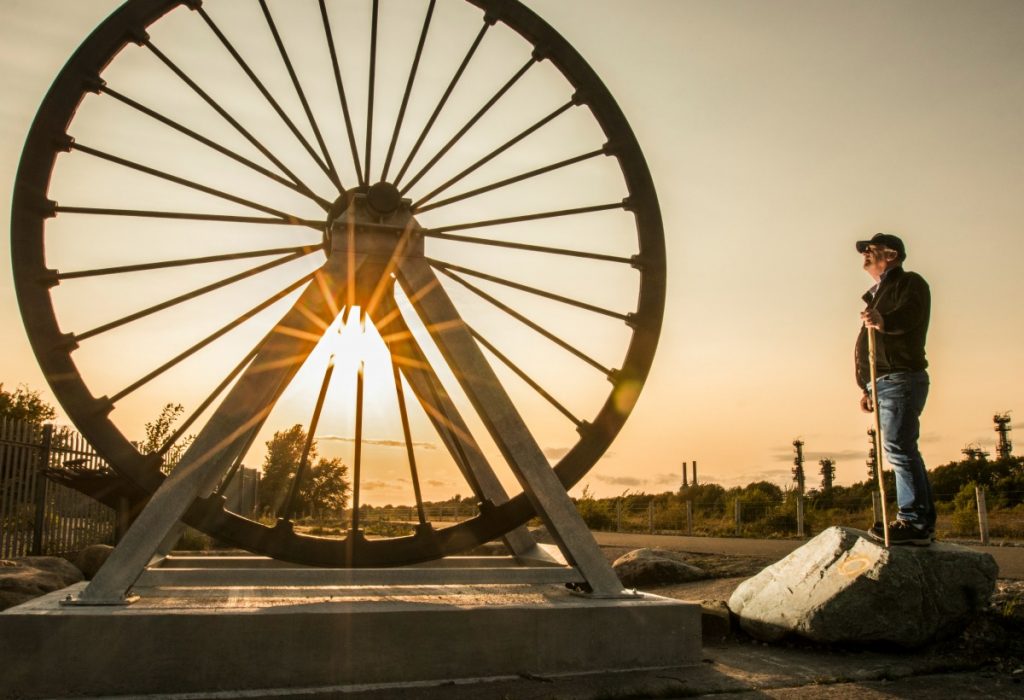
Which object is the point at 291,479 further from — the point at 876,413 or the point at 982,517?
the point at 876,413

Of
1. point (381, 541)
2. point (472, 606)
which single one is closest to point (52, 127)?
point (381, 541)

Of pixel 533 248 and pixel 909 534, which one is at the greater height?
pixel 533 248

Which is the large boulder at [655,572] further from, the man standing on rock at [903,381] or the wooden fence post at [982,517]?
the wooden fence post at [982,517]

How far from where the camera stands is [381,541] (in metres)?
5.84

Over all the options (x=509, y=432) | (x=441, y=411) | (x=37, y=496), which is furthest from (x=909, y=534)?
(x=37, y=496)

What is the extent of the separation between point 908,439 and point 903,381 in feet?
1.21

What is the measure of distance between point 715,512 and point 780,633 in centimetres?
2849

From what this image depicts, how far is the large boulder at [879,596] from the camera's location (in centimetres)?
495

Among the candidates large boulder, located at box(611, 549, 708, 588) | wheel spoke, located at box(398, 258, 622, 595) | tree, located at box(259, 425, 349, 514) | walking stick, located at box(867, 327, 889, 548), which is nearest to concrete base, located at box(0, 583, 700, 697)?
wheel spoke, located at box(398, 258, 622, 595)

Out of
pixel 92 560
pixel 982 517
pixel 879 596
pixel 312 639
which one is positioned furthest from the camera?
pixel 982 517

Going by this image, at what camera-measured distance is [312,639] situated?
404 cm

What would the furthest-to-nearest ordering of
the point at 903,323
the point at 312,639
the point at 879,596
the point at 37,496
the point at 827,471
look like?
the point at 827,471 < the point at 37,496 < the point at 903,323 < the point at 879,596 < the point at 312,639

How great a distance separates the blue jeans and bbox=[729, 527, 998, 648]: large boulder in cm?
28

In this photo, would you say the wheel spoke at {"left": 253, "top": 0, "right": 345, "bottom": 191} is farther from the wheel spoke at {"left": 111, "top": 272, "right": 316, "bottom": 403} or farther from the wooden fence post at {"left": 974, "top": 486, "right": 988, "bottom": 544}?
the wooden fence post at {"left": 974, "top": 486, "right": 988, "bottom": 544}
